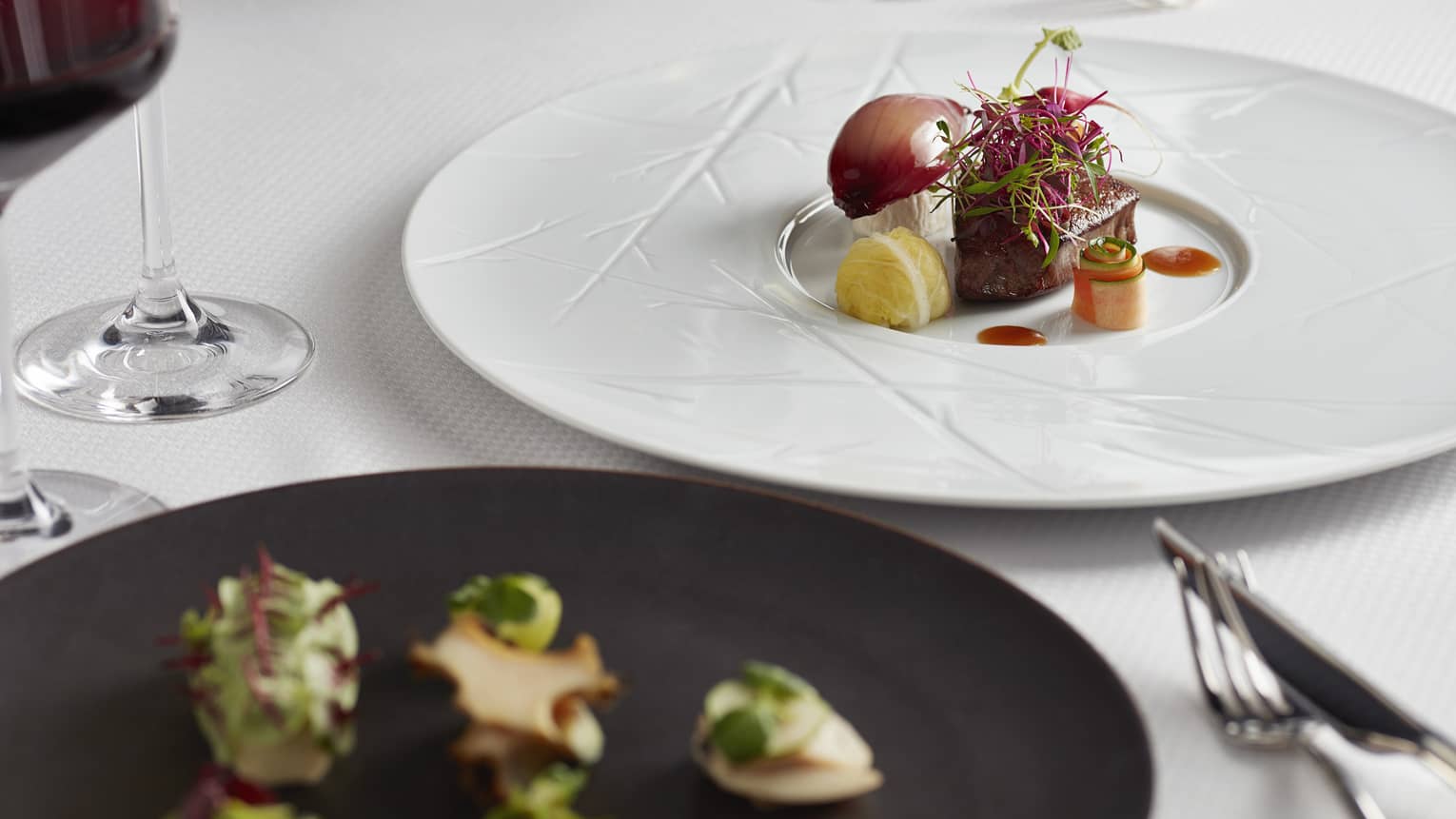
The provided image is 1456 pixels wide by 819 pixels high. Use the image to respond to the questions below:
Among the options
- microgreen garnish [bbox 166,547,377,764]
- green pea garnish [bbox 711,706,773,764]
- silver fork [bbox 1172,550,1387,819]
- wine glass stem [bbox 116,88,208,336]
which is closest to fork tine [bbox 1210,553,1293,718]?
silver fork [bbox 1172,550,1387,819]

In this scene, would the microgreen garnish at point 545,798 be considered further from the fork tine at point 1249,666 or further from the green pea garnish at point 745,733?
the fork tine at point 1249,666

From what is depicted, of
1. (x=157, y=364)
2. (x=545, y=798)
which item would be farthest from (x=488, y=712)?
(x=157, y=364)

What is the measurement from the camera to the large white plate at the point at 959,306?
773 mm

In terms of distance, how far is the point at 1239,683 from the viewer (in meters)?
0.61

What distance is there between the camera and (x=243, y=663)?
0.51 m

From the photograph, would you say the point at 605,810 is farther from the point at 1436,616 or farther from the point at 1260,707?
the point at 1436,616

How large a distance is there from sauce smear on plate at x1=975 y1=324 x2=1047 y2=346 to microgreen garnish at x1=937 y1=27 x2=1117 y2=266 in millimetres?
75

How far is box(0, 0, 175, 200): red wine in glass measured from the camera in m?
0.61

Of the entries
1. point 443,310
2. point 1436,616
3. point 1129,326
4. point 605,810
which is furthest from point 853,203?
point 605,810

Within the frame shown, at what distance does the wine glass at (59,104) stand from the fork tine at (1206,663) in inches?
19.2

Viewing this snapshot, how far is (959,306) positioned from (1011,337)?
2.5 inches

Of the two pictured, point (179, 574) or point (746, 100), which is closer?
point (179, 574)

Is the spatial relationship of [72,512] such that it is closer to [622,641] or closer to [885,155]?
[622,641]

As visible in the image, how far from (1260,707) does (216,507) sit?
0.44 m
